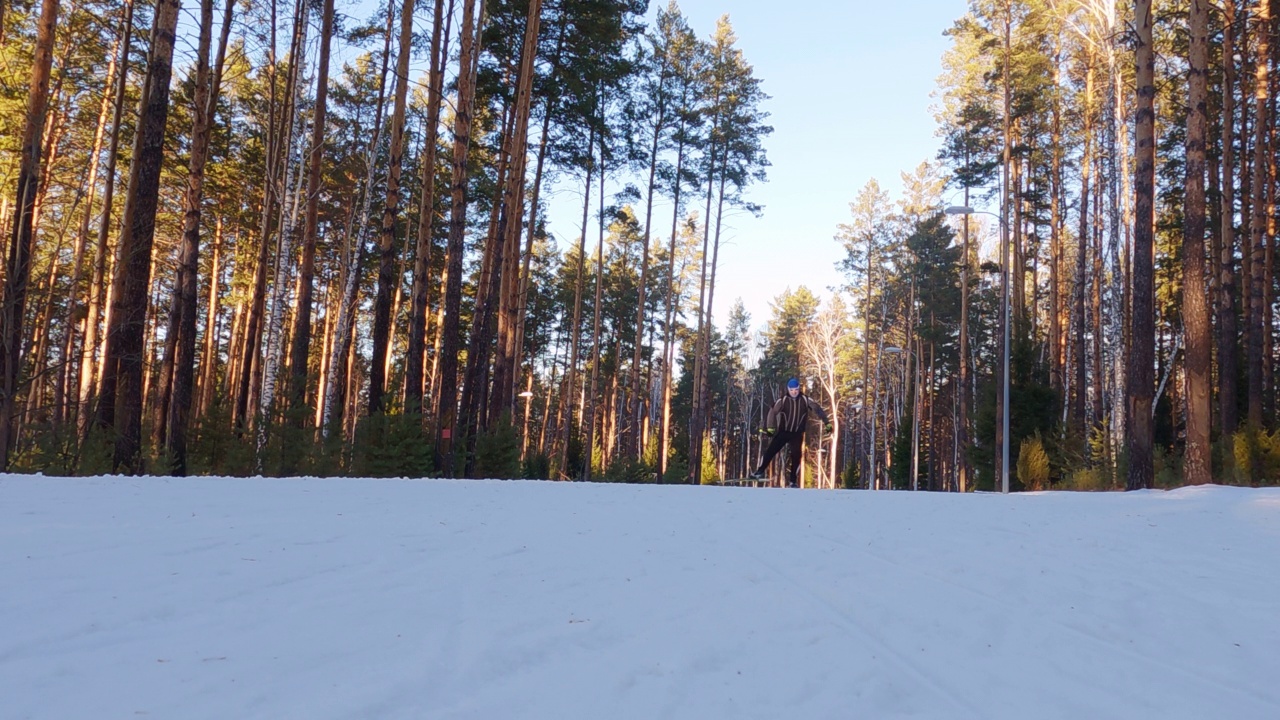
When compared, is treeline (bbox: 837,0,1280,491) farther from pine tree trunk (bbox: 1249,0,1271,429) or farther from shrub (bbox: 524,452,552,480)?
shrub (bbox: 524,452,552,480)

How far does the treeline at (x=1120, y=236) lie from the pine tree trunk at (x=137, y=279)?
15692 millimetres

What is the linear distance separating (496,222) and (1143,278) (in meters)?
15.7

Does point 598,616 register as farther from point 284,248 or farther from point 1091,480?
point 1091,480

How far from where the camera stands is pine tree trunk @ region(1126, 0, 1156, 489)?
41.6 feet

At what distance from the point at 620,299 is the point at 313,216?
27414 millimetres

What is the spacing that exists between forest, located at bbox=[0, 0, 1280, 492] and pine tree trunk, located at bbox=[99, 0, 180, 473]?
43 millimetres

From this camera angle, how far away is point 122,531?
200 inches

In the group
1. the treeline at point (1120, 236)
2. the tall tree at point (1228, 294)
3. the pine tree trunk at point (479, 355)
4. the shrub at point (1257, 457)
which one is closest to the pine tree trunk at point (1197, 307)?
the treeline at point (1120, 236)

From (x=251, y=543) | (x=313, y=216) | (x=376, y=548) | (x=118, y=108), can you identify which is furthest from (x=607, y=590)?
(x=118, y=108)

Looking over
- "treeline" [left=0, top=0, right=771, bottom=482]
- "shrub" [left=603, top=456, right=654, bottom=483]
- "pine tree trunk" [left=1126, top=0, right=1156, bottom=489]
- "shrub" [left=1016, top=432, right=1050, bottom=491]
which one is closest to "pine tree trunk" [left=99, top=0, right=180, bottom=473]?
"treeline" [left=0, top=0, right=771, bottom=482]

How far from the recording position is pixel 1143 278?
12.9 metres

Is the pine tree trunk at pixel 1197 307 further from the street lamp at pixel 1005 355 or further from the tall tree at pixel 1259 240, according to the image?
the tall tree at pixel 1259 240

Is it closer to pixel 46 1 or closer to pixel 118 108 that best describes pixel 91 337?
pixel 118 108

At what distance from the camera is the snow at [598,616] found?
2.83m
